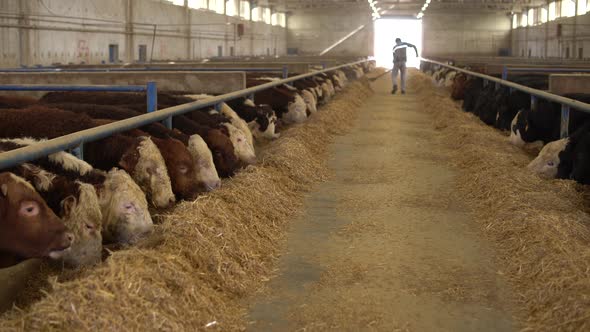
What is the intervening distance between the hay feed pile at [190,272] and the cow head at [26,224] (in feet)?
1.95

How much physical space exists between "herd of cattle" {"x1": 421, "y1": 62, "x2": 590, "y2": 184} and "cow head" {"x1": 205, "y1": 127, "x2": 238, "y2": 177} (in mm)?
3794

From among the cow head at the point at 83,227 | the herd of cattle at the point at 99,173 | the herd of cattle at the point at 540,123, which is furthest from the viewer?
the herd of cattle at the point at 540,123

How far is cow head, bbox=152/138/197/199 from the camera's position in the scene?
21.5ft

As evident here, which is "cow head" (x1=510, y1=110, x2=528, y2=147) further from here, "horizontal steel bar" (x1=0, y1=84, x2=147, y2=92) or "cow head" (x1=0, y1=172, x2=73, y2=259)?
"cow head" (x1=0, y1=172, x2=73, y2=259)

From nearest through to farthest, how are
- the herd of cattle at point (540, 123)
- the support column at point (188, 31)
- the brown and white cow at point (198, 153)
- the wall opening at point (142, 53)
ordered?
1. the brown and white cow at point (198, 153)
2. the herd of cattle at point (540, 123)
3. the wall opening at point (142, 53)
4. the support column at point (188, 31)

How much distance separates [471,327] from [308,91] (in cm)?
1260

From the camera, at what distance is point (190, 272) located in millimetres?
4176

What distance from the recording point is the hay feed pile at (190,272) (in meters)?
3.21

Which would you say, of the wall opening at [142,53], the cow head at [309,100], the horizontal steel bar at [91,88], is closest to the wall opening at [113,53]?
the wall opening at [142,53]

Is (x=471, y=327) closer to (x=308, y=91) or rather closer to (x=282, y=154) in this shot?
(x=282, y=154)

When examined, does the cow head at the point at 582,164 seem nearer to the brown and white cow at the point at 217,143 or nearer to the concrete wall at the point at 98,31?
the brown and white cow at the point at 217,143

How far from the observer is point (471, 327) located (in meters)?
3.99

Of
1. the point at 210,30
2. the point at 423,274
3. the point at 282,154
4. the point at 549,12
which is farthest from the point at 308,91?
the point at 549,12

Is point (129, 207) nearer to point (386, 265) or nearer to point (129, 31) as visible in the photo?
point (386, 265)
